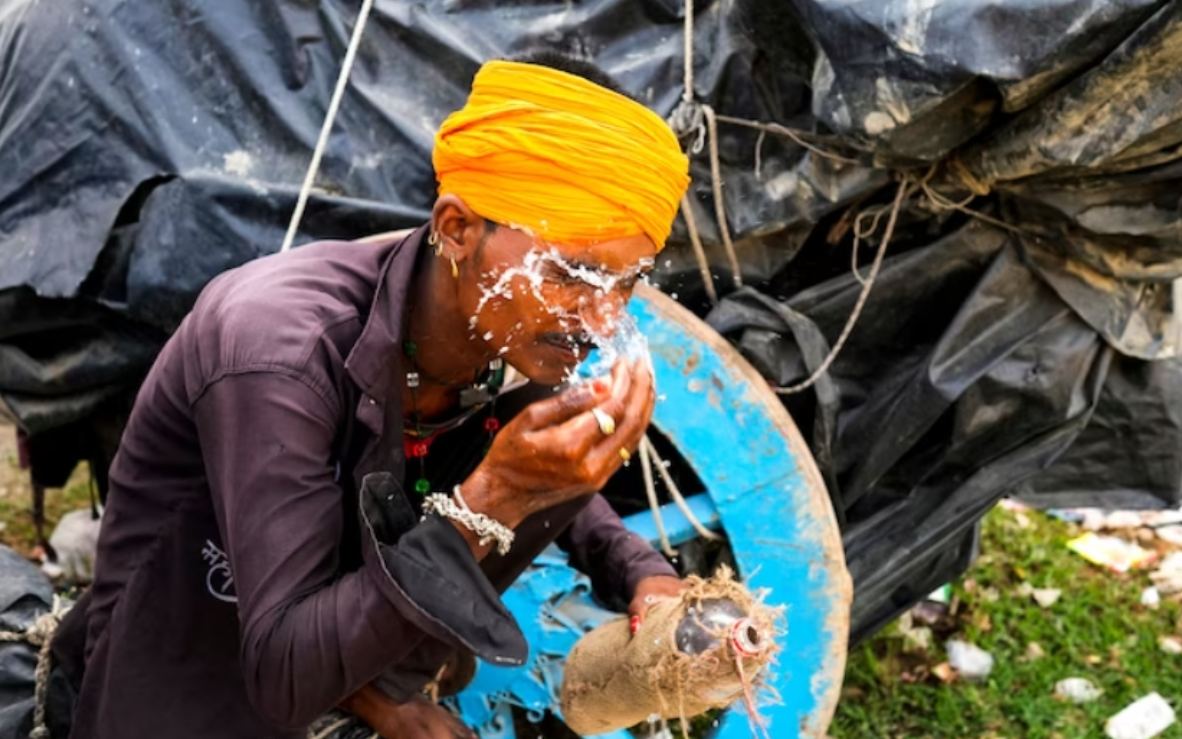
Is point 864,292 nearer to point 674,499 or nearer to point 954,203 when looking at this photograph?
point 954,203

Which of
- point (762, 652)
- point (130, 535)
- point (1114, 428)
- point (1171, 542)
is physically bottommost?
point (1171, 542)

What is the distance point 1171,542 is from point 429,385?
331cm

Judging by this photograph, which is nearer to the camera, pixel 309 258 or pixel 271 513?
pixel 271 513

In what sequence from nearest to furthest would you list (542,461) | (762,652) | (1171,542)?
(542,461), (762,652), (1171,542)

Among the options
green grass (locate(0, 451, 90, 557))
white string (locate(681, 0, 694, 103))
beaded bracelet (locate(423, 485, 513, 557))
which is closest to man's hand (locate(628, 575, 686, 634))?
beaded bracelet (locate(423, 485, 513, 557))

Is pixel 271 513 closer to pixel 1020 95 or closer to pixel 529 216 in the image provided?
pixel 529 216

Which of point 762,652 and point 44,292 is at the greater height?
point 44,292

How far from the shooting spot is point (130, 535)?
2094mm

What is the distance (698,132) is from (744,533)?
0.95 meters

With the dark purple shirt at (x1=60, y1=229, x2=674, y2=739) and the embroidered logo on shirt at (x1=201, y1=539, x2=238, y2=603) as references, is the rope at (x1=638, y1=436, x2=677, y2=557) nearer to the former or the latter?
the dark purple shirt at (x1=60, y1=229, x2=674, y2=739)

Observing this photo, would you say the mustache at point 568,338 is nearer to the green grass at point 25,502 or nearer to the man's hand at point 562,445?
the man's hand at point 562,445

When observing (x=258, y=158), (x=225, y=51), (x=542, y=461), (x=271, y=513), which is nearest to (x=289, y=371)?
(x=271, y=513)

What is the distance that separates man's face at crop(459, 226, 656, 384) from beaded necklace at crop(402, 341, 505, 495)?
0.20m

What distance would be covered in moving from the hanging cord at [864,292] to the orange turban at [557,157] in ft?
3.45
